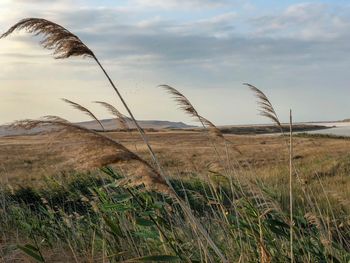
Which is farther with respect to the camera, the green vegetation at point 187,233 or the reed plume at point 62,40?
the green vegetation at point 187,233

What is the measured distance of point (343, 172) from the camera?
20.4 metres

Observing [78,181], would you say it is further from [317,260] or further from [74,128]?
[74,128]

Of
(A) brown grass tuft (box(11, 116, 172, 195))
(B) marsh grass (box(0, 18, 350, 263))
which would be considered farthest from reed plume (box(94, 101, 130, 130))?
(A) brown grass tuft (box(11, 116, 172, 195))

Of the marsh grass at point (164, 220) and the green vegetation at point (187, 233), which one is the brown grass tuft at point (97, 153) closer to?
the marsh grass at point (164, 220)

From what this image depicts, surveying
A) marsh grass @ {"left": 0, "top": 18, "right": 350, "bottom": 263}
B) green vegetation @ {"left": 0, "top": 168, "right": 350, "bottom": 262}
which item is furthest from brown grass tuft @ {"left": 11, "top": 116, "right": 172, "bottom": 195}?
green vegetation @ {"left": 0, "top": 168, "right": 350, "bottom": 262}

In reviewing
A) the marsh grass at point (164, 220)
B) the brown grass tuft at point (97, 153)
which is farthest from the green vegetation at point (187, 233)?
the brown grass tuft at point (97, 153)

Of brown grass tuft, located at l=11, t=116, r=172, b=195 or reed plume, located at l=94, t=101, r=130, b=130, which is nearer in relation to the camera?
brown grass tuft, located at l=11, t=116, r=172, b=195

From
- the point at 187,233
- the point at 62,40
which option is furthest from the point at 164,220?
the point at 62,40

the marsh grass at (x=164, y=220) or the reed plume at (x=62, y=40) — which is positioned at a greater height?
the reed plume at (x=62, y=40)

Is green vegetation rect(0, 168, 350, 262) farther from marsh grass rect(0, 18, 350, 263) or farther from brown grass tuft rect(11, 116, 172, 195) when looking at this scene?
brown grass tuft rect(11, 116, 172, 195)

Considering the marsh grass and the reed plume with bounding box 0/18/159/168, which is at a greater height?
the reed plume with bounding box 0/18/159/168

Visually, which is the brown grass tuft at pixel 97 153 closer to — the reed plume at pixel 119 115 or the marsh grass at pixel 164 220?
the marsh grass at pixel 164 220

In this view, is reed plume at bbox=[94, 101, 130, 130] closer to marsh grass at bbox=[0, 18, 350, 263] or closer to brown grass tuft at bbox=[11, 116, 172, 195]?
marsh grass at bbox=[0, 18, 350, 263]

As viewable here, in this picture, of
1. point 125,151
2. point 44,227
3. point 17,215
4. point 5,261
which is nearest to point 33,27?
point 125,151
